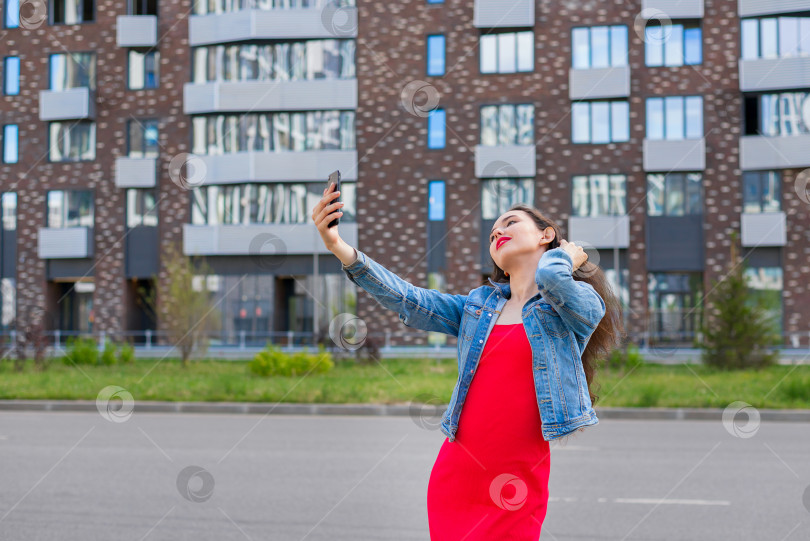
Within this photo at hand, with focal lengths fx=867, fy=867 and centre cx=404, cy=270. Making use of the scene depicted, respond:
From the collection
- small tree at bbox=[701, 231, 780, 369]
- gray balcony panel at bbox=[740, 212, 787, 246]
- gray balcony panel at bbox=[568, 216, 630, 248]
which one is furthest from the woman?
gray balcony panel at bbox=[740, 212, 787, 246]

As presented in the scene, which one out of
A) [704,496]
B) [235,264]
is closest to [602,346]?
[704,496]

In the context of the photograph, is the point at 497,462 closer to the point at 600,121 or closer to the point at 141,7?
the point at 600,121

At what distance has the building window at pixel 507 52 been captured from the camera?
31812mm

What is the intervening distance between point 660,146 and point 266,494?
86.9 ft

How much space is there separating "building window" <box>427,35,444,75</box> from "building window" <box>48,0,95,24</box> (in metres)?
14.0

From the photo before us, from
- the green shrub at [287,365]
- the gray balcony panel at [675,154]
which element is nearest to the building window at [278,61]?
the gray balcony panel at [675,154]

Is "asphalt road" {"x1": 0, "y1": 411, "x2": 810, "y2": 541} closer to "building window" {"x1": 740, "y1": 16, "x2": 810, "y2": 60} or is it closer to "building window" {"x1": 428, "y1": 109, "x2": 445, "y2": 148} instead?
"building window" {"x1": 428, "y1": 109, "x2": 445, "y2": 148}

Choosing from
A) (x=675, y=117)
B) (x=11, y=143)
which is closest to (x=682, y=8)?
(x=675, y=117)

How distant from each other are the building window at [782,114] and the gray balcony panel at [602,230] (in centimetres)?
569

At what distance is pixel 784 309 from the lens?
3023 cm

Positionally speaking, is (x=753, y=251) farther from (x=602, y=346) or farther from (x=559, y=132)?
(x=602, y=346)

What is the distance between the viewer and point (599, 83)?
102ft

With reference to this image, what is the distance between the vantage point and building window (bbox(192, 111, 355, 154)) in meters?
32.9

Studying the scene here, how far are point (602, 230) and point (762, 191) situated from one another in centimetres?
569
